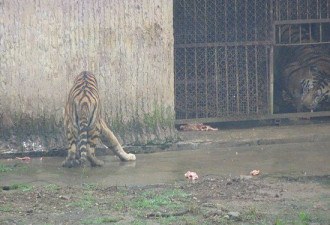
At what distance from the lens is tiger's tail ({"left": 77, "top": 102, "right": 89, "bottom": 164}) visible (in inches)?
334

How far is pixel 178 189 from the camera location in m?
7.34

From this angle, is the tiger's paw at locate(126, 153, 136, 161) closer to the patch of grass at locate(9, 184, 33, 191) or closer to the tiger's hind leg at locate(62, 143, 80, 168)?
the tiger's hind leg at locate(62, 143, 80, 168)

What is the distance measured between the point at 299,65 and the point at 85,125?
207 inches

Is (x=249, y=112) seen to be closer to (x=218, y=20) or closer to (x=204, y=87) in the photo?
(x=204, y=87)

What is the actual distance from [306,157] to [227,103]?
2.30 meters

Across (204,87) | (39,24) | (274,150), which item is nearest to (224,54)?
(204,87)

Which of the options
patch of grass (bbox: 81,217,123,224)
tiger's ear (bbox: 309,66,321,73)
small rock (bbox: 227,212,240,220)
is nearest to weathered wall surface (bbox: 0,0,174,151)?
tiger's ear (bbox: 309,66,321,73)

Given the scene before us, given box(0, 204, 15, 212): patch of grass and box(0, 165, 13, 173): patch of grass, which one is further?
box(0, 165, 13, 173): patch of grass

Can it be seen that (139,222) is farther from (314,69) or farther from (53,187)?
(314,69)

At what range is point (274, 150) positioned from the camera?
9664mm

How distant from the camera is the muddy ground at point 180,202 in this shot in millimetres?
6133

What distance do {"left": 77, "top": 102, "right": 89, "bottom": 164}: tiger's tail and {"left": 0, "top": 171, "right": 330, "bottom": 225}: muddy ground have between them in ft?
3.22

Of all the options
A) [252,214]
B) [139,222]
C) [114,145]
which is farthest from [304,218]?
[114,145]

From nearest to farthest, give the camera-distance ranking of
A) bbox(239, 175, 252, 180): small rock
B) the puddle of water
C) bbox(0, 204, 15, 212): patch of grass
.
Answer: bbox(0, 204, 15, 212): patch of grass
bbox(239, 175, 252, 180): small rock
the puddle of water
